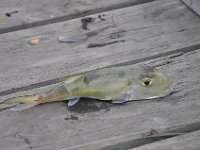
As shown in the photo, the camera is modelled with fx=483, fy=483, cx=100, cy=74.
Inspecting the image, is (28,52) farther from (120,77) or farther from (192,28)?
(192,28)

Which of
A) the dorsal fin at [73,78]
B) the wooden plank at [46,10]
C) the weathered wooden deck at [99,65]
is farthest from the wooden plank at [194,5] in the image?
the dorsal fin at [73,78]

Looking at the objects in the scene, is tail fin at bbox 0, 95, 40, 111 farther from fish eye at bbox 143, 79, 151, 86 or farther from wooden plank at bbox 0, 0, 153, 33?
wooden plank at bbox 0, 0, 153, 33

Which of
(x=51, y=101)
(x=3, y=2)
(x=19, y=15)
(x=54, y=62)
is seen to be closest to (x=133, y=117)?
(x=51, y=101)

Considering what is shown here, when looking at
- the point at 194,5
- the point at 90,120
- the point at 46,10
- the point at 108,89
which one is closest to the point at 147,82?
the point at 108,89

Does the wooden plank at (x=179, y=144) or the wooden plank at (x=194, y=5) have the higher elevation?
the wooden plank at (x=194, y=5)

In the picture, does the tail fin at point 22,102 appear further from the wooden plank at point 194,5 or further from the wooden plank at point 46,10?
the wooden plank at point 194,5

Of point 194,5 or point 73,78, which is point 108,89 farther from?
point 194,5
